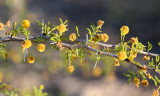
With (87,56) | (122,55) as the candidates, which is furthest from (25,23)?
(87,56)

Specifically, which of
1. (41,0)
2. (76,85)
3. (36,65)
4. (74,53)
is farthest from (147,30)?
(74,53)

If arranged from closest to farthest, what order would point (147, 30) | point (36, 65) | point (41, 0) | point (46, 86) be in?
point (46, 86), point (36, 65), point (147, 30), point (41, 0)

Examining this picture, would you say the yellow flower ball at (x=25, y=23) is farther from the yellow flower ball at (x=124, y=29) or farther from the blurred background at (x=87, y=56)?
the blurred background at (x=87, y=56)

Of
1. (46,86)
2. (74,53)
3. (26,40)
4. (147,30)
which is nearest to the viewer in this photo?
(26,40)

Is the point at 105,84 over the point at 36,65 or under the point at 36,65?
under

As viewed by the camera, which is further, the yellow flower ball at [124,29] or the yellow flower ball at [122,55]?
the yellow flower ball at [124,29]

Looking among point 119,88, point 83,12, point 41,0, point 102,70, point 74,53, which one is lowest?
point 119,88

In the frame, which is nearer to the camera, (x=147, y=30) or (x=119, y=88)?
(x=119, y=88)

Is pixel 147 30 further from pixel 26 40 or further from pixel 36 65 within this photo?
pixel 26 40

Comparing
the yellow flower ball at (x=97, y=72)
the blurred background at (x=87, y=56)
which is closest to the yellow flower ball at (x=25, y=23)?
the blurred background at (x=87, y=56)
